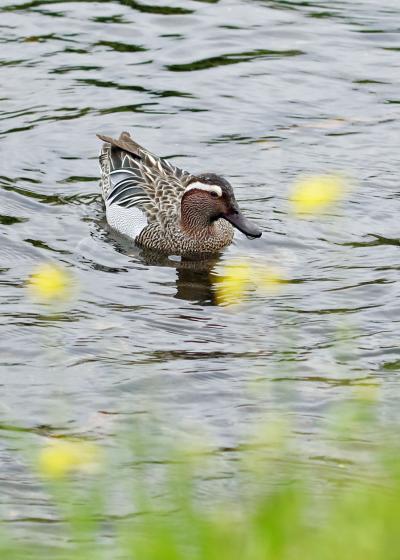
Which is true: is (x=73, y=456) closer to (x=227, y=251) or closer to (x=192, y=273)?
(x=192, y=273)

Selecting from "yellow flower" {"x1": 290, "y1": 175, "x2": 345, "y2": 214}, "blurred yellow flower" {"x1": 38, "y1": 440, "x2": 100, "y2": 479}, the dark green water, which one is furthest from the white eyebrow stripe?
"yellow flower" {"x1": 290, "y1": 175, "x2": 345, "y2": 214}

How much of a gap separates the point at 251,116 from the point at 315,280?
423 cm

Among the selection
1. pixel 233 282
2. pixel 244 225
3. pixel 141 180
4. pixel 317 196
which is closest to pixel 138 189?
pixel 141 180

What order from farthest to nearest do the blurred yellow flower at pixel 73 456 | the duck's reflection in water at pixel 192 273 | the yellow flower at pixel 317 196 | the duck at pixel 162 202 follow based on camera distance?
the duck at pixel 162 202 < the duck's reflection in water at pixel 192 273 < the yellow flower at pixel 317 196 < the blurred yellow flower at pixel 73 456

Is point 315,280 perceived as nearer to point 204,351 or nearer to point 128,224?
point 204,351

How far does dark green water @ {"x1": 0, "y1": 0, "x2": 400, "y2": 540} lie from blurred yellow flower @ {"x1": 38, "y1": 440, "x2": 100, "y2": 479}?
216 millimetres

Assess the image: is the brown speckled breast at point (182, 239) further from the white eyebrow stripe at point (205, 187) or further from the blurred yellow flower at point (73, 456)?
the blurred yellow flower at point (73, 456)

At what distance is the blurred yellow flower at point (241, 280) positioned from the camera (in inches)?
479

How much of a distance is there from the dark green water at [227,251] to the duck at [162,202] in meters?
0.30

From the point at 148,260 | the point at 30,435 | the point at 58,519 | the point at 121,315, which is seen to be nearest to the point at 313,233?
the point at 148,260

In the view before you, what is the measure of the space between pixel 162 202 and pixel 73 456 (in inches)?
321

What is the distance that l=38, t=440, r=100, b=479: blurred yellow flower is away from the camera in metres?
6.13

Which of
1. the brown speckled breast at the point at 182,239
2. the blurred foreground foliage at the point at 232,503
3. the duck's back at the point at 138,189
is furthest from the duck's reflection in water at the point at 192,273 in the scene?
the blurred foreground foliage at the point at 232,503

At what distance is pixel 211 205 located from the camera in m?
14.0
